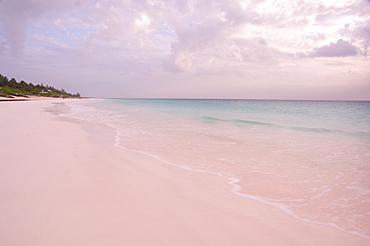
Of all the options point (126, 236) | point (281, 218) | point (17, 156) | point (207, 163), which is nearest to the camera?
point (126, 236)

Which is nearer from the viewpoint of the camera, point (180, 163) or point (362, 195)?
point (362, 195)

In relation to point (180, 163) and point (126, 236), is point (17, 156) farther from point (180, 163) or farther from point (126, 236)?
point (126, 236)

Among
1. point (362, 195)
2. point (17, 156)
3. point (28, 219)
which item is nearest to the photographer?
point (28, 219)

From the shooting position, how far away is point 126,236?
254 centimetres

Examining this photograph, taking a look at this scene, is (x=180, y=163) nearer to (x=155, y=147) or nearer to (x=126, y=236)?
(x=155, y=147)

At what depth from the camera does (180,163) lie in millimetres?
5918

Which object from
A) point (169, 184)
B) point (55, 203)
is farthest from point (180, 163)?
point (55, 203)

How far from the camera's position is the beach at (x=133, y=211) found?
2566mm

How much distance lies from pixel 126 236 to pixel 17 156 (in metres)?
4.78

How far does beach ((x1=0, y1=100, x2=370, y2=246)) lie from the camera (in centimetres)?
257

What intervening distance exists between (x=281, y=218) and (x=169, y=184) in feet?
6.88

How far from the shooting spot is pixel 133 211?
312cm

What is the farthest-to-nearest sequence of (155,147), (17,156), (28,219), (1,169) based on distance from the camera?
(155,147), (17,156), (1,169), (28,219)

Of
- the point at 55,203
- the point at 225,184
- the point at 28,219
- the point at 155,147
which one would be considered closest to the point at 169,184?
the point at 225,184
